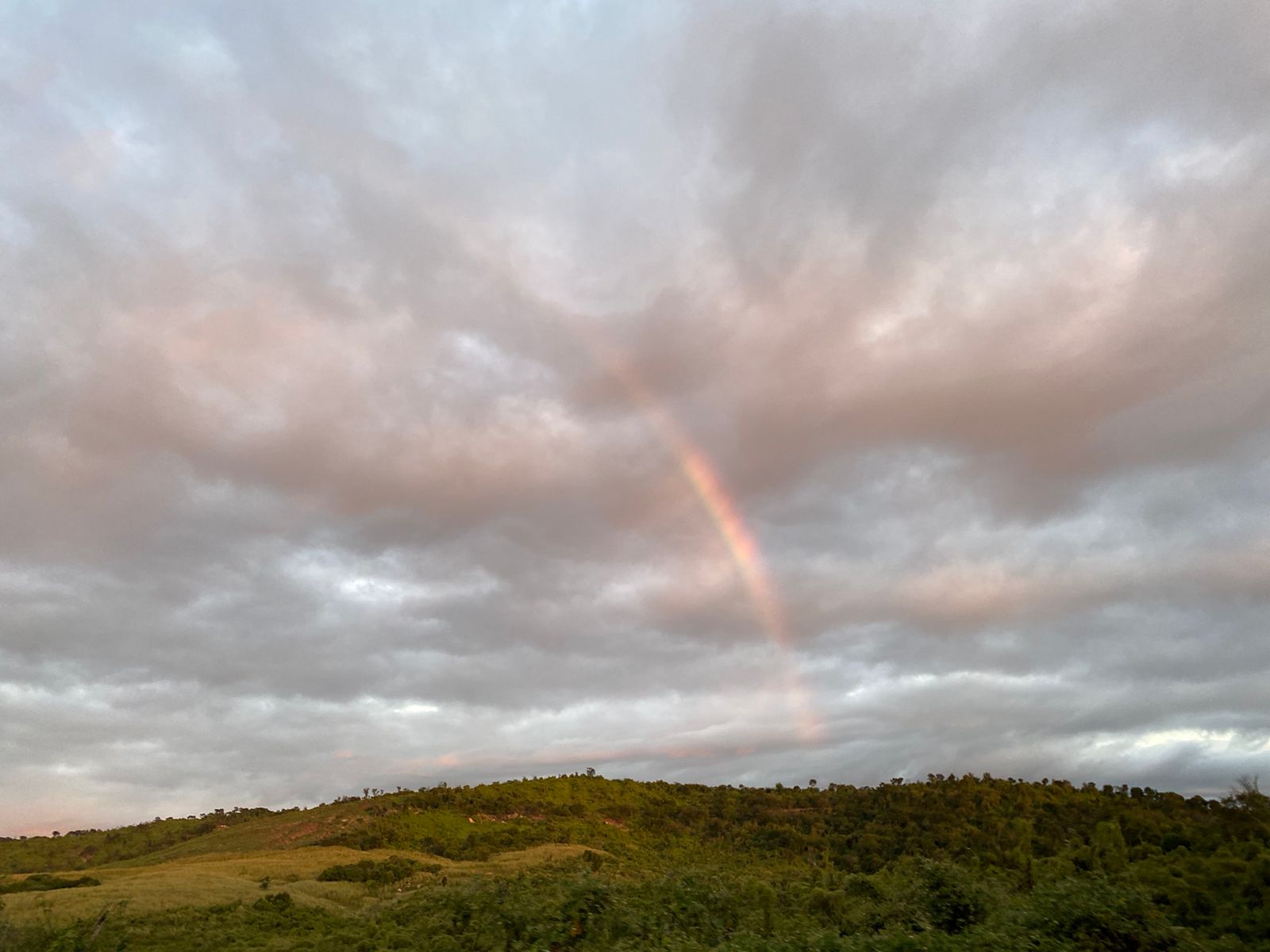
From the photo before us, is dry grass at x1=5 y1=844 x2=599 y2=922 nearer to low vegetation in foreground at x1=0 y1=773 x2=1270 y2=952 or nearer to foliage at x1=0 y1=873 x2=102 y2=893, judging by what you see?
low vegetation in foreground at x1=0 y1=773 x2=1270 y2=952

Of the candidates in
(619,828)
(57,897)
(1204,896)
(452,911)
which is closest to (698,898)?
(452,911)

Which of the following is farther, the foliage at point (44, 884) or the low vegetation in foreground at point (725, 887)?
the foliage at point (44, 884)

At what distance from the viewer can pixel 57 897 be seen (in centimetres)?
3678

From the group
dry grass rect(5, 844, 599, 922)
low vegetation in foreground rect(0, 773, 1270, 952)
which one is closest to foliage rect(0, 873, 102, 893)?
low vegetation in foreground rect(0, 773, 1270, 952)

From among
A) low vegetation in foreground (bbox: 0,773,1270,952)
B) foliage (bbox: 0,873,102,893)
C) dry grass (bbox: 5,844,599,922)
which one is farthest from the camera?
foliage (bbox: 0,873,102,893)

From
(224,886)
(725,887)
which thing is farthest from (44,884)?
(725,887)

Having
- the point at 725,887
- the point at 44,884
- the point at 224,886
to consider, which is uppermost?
the point at 44,884

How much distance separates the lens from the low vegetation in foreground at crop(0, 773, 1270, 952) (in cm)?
2181

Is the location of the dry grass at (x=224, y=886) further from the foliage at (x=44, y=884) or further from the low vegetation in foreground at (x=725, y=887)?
the foliage at (x=44, y=884)

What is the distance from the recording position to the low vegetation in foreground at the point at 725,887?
21812 millimetres

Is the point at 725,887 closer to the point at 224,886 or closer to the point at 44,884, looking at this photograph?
the point at 224,886

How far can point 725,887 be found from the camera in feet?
114

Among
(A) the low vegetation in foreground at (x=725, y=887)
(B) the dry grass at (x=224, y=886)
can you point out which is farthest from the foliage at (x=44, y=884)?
(B) the dry grass at (x=224, y=886)

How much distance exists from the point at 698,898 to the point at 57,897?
2769cm
